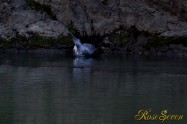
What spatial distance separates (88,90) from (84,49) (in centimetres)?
1392

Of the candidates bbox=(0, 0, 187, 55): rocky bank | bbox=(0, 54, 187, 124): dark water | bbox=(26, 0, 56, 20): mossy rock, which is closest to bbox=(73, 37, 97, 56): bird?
bbox=(0, 0, 187, 55): rocky bank

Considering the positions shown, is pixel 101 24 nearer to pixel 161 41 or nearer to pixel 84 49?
pixel 84 49

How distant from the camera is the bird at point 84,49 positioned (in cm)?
3121

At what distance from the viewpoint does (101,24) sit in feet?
109

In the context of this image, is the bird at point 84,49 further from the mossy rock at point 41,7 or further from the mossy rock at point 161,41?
the mossy rock at point 161,41

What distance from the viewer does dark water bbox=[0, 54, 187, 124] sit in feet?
45.1

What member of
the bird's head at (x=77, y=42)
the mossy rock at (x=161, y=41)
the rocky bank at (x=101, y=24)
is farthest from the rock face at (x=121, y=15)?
the bird's head at (x=77, y=42)

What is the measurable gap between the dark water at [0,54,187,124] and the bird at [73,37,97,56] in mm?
3367

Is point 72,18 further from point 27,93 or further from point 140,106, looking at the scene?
point 140,106

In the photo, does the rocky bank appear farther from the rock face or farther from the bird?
the bird

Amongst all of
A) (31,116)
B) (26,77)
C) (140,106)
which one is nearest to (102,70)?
(26,77)

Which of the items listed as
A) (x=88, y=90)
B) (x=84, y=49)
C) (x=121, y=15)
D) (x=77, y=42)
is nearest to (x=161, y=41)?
(x=121, y=15)

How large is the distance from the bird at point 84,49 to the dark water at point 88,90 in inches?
133

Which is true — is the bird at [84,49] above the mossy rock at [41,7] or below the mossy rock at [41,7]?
below
